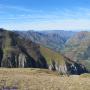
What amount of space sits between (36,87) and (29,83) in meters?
2.18

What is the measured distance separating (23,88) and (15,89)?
0.98 meters

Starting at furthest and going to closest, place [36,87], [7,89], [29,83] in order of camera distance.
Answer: [29,83]
[36,87]
[7,89]

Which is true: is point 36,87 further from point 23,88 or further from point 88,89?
point 88,89

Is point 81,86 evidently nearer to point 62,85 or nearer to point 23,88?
point 62,85

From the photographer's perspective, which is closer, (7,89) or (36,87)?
(7,89)

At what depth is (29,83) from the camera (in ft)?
108

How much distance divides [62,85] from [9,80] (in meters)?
6.27

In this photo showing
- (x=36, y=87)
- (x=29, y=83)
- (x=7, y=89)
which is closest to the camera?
(x=7, y=89)

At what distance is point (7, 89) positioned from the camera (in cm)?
2905

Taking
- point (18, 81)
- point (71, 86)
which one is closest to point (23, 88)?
point (18, 81)

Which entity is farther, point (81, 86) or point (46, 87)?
point (81, 86)

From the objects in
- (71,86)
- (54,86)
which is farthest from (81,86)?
(54,86)

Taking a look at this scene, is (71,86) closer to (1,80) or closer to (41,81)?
(41,81)

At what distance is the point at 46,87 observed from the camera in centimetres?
3092
